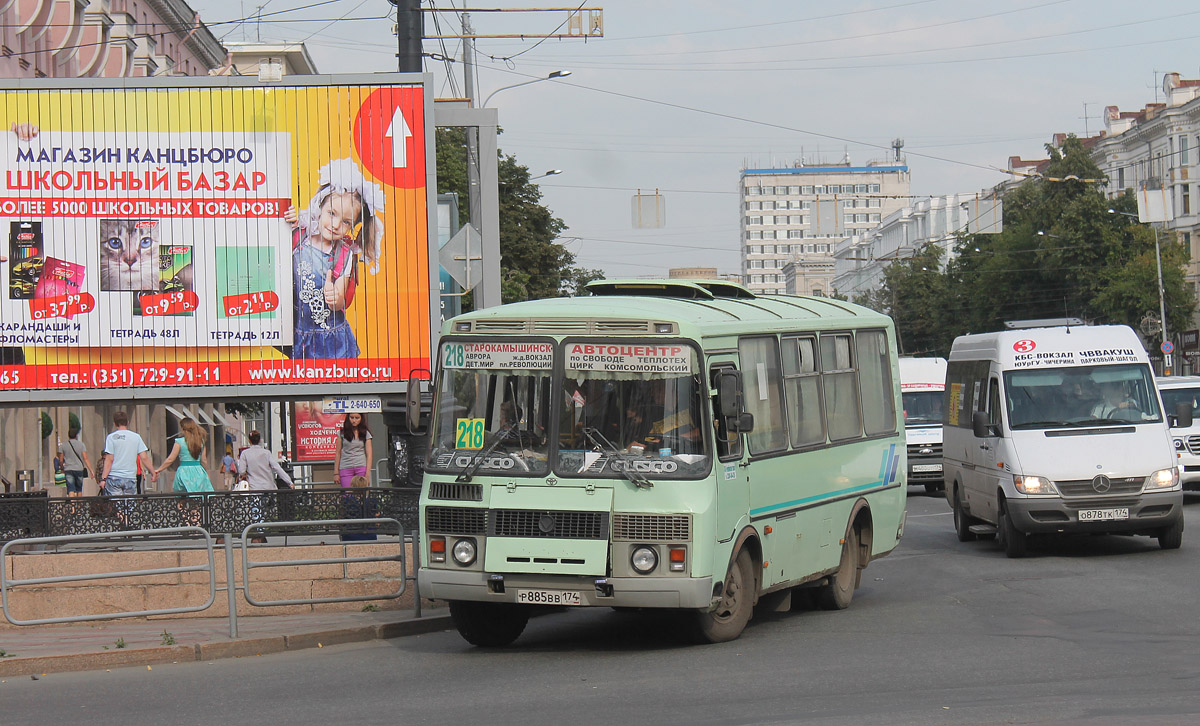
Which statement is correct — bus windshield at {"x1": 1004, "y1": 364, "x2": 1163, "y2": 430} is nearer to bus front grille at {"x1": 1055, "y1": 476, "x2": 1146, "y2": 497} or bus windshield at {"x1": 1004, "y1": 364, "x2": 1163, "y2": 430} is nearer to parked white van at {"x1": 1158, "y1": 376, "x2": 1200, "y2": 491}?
bus front grille at {"x1": 1055, "y1": 476, "x2": 1146, "y2": 497}

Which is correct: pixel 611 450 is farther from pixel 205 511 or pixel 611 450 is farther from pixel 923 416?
pixel 923 416

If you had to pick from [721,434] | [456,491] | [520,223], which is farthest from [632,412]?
[520,223]

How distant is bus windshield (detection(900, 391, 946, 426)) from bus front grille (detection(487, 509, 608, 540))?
Answer: 2079 cm

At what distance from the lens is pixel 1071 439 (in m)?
16.8

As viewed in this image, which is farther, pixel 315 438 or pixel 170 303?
pixel 315 438

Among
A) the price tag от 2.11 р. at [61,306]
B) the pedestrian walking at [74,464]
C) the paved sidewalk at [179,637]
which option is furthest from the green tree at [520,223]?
the paved sidewalk at [179,637]

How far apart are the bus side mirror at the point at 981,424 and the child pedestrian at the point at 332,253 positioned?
7.00 m

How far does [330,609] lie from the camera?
1318cm

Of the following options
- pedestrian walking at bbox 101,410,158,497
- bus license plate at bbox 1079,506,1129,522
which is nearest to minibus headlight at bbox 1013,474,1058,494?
bus license plate at bbox 1079,506,1129,522

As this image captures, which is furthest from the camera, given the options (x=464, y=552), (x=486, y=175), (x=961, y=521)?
(x=961, y=521)

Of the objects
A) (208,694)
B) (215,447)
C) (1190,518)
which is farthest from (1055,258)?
(208,694)

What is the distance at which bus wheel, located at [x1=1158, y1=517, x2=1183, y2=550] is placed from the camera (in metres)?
17.1

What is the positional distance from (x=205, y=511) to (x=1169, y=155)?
76.2 metres

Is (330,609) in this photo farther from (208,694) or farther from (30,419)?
(30,419)
